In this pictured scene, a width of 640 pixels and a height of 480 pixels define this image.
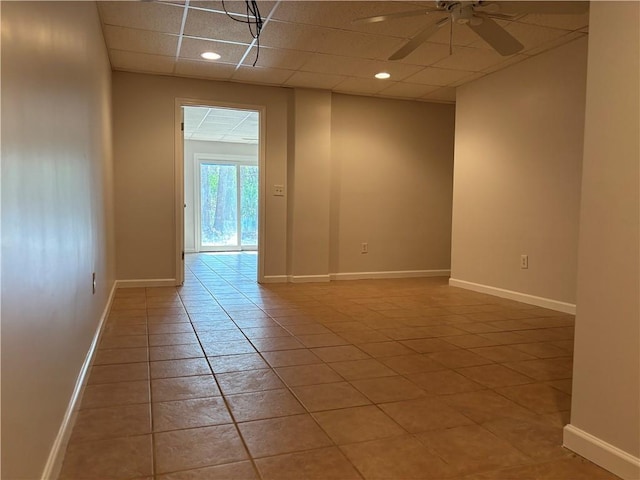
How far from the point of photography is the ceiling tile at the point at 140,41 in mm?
3815

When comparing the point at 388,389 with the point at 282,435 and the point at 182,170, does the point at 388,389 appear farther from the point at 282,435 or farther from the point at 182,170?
the point at 182,170

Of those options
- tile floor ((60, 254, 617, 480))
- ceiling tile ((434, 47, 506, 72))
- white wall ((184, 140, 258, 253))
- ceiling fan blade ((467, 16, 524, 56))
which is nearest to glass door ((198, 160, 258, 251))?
white wall ((184, 140, 258, 253))

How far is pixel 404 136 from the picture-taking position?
244 inches

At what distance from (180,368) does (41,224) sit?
4.41 ft

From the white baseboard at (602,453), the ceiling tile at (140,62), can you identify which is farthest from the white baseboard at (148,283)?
the white baseboard at (602,453)

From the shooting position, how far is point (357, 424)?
6.39ft

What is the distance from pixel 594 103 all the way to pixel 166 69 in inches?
169

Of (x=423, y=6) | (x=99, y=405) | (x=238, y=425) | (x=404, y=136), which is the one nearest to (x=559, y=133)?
(x=423, y=6)

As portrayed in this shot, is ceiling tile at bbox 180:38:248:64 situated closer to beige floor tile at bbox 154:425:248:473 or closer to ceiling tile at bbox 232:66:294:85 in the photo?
ceiling tile at bbox 232:66:294:85

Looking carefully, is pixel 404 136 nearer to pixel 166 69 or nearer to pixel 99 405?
pixel 166 69

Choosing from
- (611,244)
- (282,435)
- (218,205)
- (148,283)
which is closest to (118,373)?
(282,435)

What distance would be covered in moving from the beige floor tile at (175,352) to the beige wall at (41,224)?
38cm

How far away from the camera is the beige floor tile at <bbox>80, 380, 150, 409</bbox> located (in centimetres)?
211

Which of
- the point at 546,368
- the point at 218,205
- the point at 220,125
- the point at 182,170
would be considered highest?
the point at 220,125
